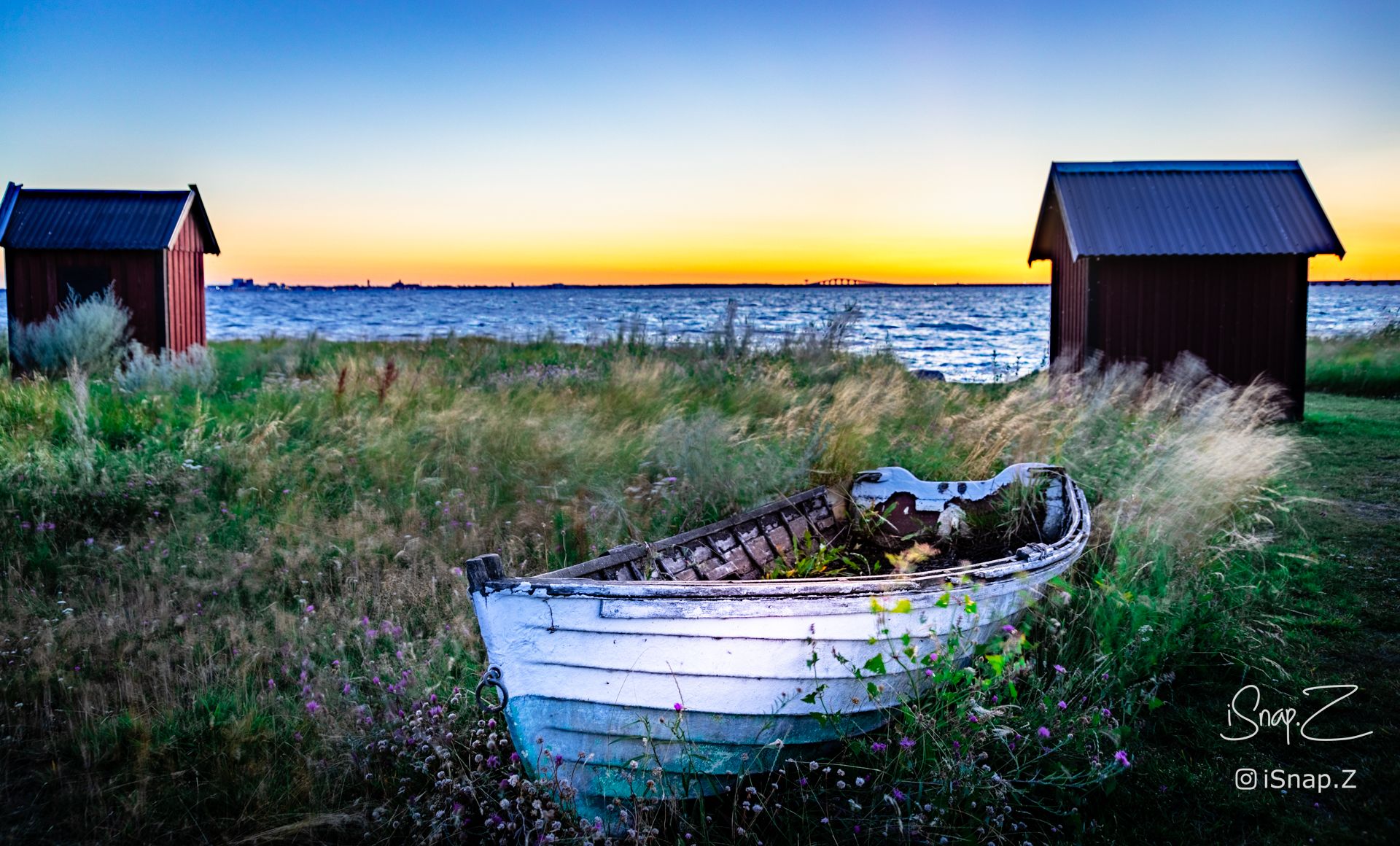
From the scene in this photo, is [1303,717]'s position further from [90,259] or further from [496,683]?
[90,259]

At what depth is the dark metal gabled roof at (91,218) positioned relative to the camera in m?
17.1

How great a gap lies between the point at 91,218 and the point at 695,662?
1851cm

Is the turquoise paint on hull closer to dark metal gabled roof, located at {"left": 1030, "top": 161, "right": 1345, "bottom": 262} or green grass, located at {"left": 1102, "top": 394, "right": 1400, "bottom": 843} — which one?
green grass, located at {"left": 1102, "top": 394, "right": 1400, "bottom": 843}

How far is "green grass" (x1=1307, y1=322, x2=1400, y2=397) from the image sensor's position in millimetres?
17359

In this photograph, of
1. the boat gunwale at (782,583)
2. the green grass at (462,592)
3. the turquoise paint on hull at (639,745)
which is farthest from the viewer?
the green grass at (462,592)

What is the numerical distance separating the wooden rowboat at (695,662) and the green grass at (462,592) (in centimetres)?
16

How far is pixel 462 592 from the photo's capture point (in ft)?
20.7

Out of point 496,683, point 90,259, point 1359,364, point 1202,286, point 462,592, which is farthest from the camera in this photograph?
point 1359,364

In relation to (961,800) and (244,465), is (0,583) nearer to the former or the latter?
(244,465)

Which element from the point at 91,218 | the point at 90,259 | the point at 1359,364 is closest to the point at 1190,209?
the point at 1359,364

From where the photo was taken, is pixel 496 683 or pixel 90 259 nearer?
pixel 496 683

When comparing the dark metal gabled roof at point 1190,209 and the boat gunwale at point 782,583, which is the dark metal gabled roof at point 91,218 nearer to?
the dark metal gabled roof at point 1190,209

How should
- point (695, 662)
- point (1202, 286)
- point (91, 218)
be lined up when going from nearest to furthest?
point (695, 662)
point (1202, 286)
point (91, 218)

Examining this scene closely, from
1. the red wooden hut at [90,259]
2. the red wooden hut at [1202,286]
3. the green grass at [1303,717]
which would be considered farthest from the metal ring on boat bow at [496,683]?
the red wooden hut at [90,259]
